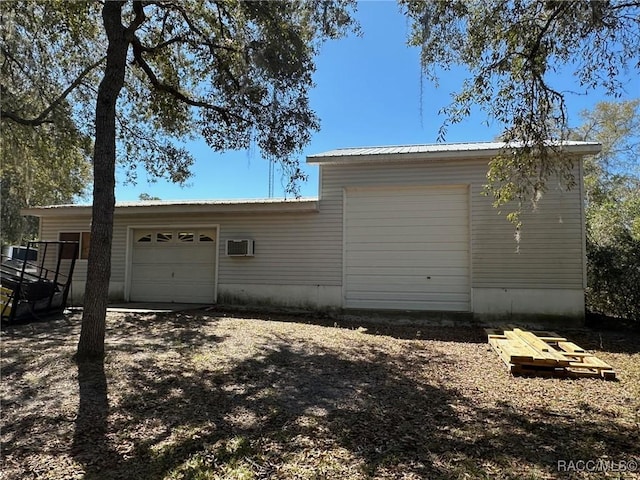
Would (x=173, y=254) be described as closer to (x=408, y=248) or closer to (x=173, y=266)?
(x=173, y=266)

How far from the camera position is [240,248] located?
9742 mm

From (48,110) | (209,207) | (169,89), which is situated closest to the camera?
(169,89)

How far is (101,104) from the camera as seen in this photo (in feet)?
15.9

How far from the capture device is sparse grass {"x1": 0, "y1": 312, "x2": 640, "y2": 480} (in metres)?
2.56

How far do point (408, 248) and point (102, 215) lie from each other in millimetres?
6231

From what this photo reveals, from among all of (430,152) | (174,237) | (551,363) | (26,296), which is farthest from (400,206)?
(26,296)

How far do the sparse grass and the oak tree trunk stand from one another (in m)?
0.39

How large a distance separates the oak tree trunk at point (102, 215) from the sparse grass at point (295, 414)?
390mm

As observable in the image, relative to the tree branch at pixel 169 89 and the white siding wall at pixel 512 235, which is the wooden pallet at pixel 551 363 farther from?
the tree branch at pixel 169 89

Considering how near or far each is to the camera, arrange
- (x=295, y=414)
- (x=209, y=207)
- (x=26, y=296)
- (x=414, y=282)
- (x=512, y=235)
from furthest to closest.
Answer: (x=209, y=207) → (x=414, y=282) → (x=512, y=235) → (x=26, y=296) → (x=295, y=414)

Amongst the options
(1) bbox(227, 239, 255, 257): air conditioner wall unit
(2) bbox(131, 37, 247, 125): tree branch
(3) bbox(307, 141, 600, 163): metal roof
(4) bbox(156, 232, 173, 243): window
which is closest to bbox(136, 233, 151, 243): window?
(4) bbox(156, 232, 173, 243): window

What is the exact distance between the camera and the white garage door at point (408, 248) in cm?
870

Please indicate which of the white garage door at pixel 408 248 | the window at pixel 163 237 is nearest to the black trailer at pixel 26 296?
the window at pixel 163 237

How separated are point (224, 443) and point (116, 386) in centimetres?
171
